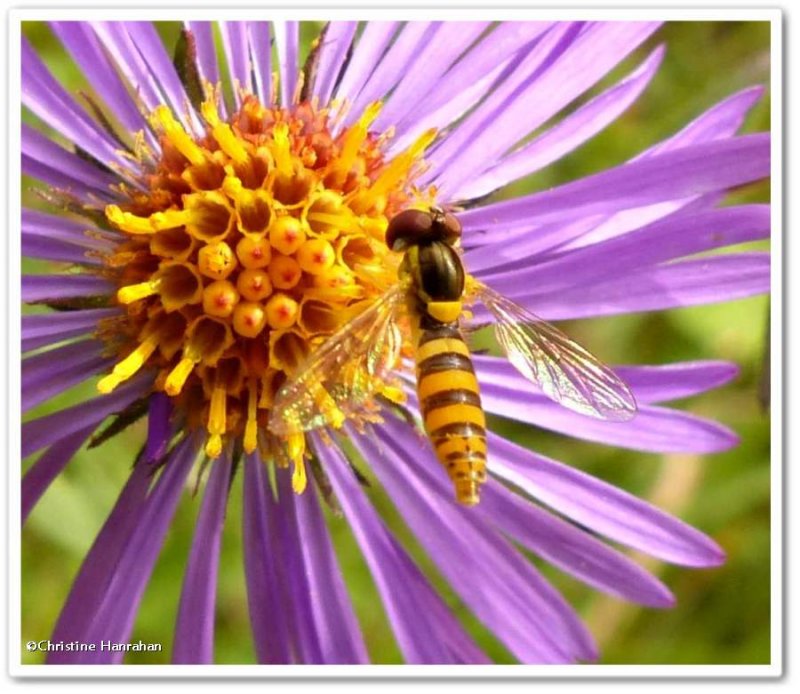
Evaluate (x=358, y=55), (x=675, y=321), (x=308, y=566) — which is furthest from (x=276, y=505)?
(x=675, y=321)

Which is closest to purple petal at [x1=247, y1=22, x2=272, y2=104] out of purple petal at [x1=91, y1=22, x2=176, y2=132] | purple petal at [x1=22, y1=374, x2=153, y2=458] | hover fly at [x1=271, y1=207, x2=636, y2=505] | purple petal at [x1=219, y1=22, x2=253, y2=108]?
purple petal at [x1=219, y1=22, x2=253, y2=108]

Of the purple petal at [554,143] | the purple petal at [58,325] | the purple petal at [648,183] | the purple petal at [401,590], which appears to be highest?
the purple petal at [554,143]

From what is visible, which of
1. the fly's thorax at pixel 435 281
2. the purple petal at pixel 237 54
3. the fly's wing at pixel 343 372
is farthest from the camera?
the purple petal at pixel 237 54

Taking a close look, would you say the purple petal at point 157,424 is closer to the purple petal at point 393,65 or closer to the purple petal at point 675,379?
the purple petal at point 393,65

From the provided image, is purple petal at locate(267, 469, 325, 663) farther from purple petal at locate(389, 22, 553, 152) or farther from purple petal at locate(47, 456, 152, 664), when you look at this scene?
purple petal at locate(389, 22, 553, 152)

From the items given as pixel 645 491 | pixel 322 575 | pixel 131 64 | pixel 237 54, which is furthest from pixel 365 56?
pixel 645 491

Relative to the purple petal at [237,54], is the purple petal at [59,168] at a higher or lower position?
lower

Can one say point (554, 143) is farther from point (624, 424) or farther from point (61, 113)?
point (61, 113)

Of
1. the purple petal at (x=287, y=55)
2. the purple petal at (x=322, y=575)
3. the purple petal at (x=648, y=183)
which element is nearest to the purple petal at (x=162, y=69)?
the purple petal at (x=287, y=55)
